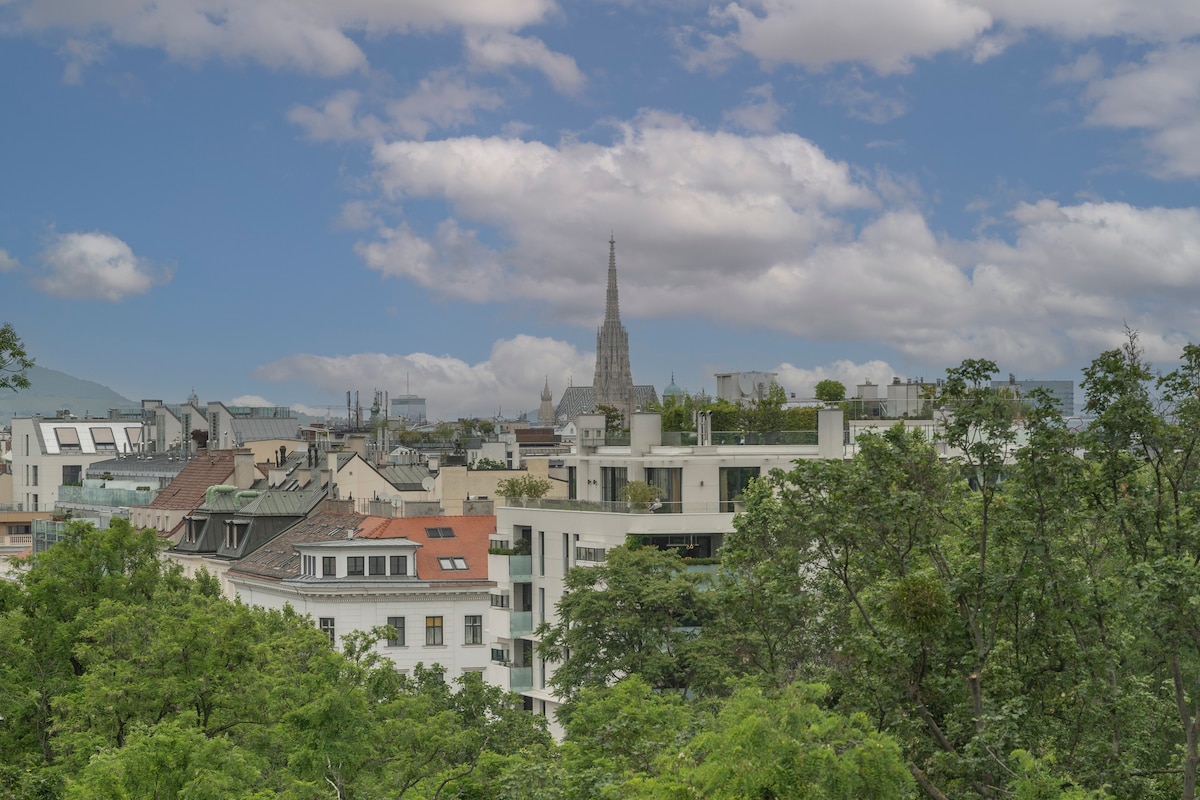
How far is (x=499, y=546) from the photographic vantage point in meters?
81.7

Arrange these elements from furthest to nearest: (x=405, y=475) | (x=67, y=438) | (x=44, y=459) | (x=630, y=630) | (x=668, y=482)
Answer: (x=67, y=438)
(x=44, y=459)
(x=405, y=475)
(x=668, y=482)
(x=630, y=630)

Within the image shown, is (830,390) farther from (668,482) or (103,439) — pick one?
(103,439)

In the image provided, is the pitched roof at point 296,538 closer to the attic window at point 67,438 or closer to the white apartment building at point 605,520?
the white apartment building at point 605,520

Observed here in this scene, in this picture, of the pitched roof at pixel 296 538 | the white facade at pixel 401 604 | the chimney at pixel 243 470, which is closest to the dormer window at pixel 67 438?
the chimney at pixel 243 470

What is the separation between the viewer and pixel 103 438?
648ft

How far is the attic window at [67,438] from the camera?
187m

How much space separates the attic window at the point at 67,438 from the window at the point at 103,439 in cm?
373

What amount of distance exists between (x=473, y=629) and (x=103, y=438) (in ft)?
403

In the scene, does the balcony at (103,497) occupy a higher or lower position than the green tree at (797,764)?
higher

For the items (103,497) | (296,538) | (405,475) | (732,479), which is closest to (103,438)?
(103,497)

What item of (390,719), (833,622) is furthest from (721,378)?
(833,622)

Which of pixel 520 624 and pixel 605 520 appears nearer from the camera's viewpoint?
pixel 605 520

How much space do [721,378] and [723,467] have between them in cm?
3976

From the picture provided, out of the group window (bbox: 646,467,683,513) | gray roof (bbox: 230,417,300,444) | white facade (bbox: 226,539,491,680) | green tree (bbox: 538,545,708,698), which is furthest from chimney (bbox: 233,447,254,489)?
green tree (bbox: 538,545,708,698)
